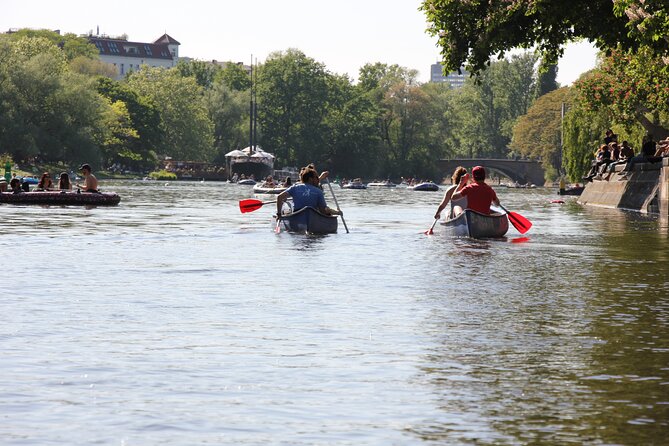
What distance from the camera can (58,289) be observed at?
1572 centimetres

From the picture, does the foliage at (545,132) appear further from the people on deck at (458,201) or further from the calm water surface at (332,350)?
the calm water surface at (332,350)

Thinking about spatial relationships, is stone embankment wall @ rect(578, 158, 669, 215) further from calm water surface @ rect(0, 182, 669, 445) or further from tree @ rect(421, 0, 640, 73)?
calm water surface @ rect(0, 182, 669, 445)

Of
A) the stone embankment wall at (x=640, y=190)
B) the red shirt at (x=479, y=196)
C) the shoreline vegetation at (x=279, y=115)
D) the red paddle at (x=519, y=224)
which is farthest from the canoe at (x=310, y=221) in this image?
the shoreline vegetation at (x=279, y=115)

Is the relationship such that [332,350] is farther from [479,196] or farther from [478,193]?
A: [479,196]

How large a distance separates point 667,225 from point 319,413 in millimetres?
28432

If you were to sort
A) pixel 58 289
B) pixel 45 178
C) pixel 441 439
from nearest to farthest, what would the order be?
pixel 441 439 < pixel 58 289 < pixel 45 178

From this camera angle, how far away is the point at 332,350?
1065 centimetres

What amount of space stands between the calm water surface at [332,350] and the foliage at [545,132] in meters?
132

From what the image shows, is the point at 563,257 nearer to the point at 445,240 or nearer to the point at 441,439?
the point at 445,240

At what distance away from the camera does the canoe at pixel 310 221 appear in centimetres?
2922

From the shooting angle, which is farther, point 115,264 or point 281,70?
point 281,70

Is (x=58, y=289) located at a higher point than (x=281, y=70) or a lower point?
lower

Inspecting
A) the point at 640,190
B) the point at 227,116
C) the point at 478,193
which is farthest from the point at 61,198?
the point at 227,116

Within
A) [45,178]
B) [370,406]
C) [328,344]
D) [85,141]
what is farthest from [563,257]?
[85,141]
